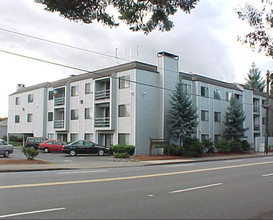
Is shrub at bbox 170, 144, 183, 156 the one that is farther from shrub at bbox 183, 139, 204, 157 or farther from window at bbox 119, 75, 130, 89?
window at bbox 119, 75, 130, 89

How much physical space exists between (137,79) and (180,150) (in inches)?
315

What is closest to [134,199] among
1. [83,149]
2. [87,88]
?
[83,149]

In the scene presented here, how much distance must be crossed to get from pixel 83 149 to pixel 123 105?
605 centimetres

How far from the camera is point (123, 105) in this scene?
31.6m

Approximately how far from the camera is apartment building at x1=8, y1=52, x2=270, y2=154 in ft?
101

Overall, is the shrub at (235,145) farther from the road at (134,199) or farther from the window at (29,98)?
the window at (29,98)

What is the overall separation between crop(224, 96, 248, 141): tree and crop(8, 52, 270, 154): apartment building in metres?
1.72

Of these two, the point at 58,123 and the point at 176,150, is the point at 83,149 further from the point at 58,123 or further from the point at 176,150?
the point at 58,123

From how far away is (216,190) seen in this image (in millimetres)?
10305

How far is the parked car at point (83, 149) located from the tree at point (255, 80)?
59232 millimetres

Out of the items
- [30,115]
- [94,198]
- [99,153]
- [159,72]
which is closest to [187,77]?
[159,72]

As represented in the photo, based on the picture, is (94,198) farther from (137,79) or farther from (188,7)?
(137,79)

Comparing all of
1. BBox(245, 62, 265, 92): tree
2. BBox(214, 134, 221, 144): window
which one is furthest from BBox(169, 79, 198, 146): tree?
BBox(245, 62, 265, 92): tree

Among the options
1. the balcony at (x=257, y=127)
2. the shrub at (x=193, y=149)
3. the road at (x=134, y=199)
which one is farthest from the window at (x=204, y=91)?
the road at (x=134, y=199)
